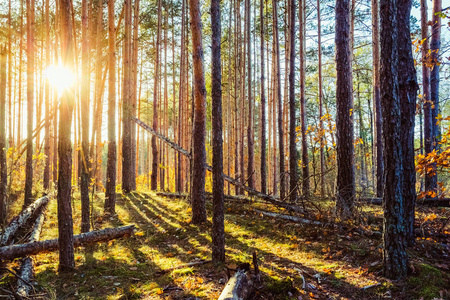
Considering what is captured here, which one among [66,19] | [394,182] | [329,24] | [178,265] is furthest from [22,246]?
[329,24]

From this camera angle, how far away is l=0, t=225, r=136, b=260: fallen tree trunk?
4305 millimetres

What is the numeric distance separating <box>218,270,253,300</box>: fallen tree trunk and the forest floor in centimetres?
17

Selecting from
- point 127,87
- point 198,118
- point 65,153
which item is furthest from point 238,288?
point 127,87

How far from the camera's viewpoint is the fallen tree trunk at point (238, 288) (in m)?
2.70

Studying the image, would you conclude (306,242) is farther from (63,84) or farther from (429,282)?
(63,84)

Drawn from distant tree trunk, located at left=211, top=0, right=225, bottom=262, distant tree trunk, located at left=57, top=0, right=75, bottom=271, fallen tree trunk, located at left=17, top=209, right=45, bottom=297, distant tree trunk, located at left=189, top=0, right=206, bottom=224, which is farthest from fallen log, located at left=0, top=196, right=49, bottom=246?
distant tree trunk, located at left=211, top=0, right=225, bottom=262

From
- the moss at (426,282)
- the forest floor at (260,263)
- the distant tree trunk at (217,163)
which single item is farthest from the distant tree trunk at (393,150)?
the distant tree trunk at (217,163)

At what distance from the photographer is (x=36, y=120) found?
12102 mm

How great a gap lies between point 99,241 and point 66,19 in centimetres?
430

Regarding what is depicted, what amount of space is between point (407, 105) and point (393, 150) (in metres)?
1.24

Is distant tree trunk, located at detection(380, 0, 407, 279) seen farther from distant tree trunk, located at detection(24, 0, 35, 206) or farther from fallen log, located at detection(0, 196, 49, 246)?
distant tree trunk, located at detection(24, 0, 35, 206)

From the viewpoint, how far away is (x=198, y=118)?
6203mm

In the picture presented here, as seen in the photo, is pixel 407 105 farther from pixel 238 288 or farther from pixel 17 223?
pixel 17 223

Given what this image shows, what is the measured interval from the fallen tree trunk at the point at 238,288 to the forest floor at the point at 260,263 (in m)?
0.17
